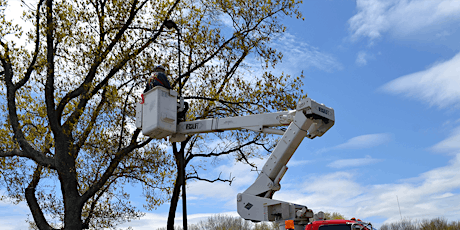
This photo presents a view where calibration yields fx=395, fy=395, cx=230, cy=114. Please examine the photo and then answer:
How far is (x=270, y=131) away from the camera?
9.26 m

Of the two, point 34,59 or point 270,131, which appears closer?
point 270,131

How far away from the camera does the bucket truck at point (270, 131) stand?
27.4ft

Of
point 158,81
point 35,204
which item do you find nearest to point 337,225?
point 158,81

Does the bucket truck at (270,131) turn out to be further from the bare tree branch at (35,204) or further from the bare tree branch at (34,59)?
the bare tree branch at (34,59)

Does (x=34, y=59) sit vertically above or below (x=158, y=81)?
above

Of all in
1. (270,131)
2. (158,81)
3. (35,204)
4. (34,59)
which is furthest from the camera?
(34,59)

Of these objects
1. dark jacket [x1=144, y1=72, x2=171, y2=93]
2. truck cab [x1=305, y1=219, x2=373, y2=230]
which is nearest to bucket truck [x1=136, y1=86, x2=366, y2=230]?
truck cab [x1=305, y1=219, x2=373, y2=230]

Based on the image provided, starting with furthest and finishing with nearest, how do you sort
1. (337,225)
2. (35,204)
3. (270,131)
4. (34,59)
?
(34,59) < (35,204) < (270,131) < (337,225)

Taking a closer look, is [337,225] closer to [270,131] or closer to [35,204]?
[270,131]

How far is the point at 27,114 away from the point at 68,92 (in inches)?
118

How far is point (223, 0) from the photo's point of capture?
1689cm

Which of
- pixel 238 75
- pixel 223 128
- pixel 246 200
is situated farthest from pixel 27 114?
pixel 246 200

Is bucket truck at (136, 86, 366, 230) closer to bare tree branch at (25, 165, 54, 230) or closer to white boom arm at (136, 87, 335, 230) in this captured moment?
white boom arm at (136, 87, 335, 230)

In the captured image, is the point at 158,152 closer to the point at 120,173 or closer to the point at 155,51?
the point at 120,173
